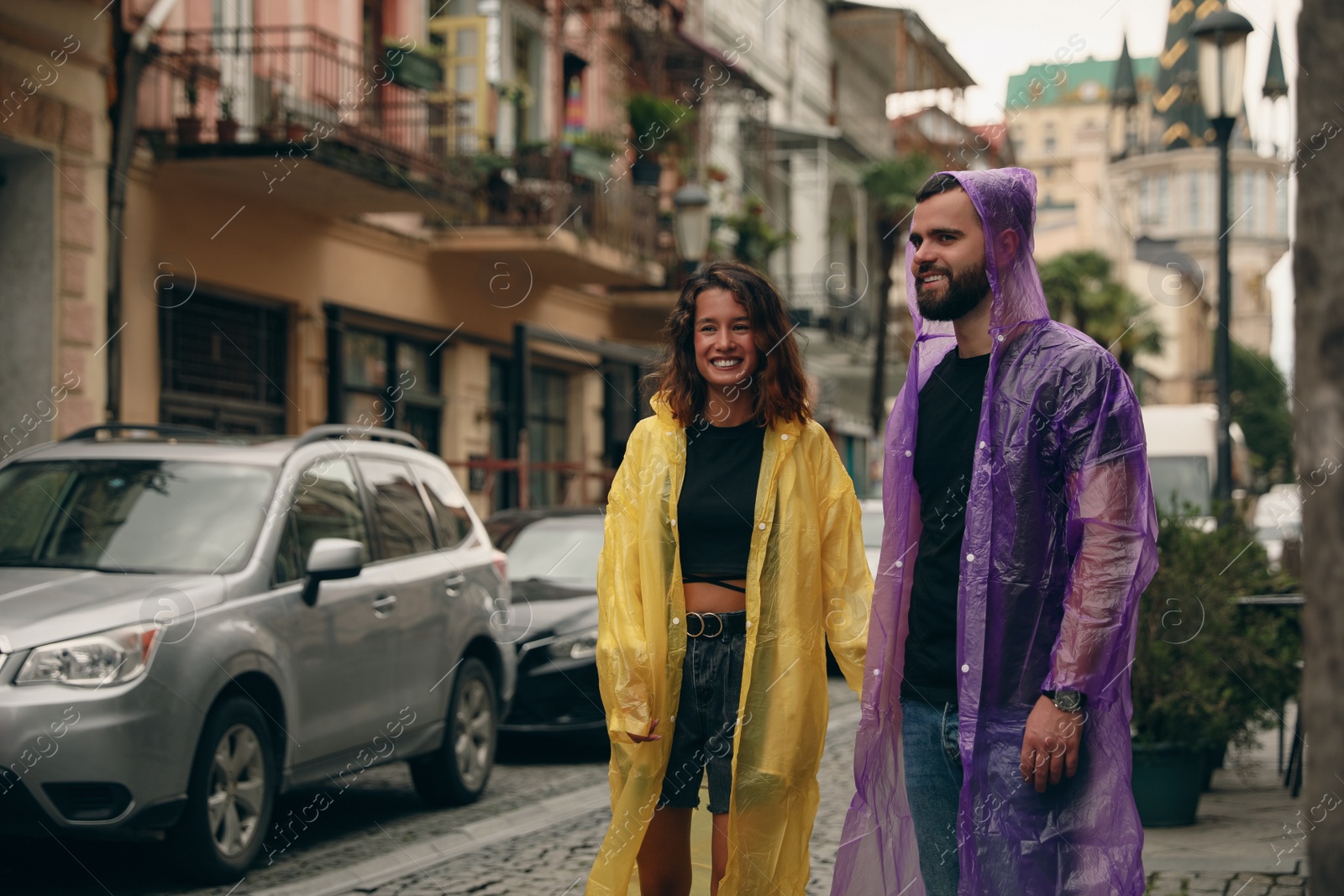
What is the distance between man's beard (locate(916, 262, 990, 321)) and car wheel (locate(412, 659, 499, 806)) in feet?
17.9

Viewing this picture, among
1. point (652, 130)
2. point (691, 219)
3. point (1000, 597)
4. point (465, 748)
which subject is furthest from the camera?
point (652, 130)

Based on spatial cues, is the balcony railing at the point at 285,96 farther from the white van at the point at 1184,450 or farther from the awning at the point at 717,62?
the white van at the point at 1184,450

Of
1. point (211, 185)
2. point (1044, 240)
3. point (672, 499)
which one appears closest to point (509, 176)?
point (211, 185)

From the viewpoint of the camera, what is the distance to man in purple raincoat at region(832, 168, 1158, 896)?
3377 millimetres

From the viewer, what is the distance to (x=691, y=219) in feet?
65.1

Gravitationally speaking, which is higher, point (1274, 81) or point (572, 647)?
point (1274, 81)

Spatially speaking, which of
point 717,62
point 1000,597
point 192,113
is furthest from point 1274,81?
point 1000,597

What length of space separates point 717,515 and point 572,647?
650 cm

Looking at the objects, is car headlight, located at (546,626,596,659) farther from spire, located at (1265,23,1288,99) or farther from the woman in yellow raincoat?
spire, located at (1265,23,1288,99)

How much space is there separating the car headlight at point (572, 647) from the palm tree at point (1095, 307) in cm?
4093

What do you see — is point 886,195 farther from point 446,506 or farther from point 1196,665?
point 1196,665

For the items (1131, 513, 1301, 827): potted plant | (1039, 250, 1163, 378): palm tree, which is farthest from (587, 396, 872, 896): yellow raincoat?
(1039, 250, 1163, 378): palm tree

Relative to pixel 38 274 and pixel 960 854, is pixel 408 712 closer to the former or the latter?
pixel 960 854

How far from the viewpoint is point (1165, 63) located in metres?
136
